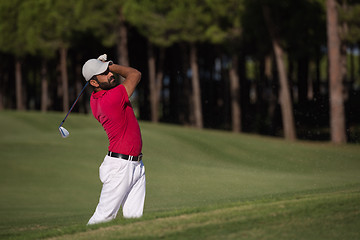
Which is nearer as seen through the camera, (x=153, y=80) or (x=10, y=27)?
(x=153, y=80)

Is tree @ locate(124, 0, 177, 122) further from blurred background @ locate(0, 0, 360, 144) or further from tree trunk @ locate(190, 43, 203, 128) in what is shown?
tree trunk @ locate(190, 43, 203, 128)

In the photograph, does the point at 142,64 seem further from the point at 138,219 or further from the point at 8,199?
the point at 138,219

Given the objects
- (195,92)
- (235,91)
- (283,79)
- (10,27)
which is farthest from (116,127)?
(10,27)

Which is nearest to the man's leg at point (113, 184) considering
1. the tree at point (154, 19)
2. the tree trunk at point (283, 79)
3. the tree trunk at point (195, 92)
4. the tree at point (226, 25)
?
the tree trunk at point (283, 79)

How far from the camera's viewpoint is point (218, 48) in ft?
126

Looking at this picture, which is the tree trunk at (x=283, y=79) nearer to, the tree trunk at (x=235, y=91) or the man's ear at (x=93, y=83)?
the tree trunk at (x=235, y=91)

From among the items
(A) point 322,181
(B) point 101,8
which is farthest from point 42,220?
(B) point 101,8

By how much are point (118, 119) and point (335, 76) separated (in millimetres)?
20518

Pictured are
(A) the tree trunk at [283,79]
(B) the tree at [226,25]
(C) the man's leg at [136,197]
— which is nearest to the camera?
(C) the man's leg at [136,197]

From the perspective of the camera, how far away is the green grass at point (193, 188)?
664cm

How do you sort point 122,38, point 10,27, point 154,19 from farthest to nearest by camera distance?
point 10,27, point 122,38, point 154,19

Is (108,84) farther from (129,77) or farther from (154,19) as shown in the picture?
(154,19)

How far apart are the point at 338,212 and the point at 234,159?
44.0 feet

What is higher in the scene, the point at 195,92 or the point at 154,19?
the point at 154,19
